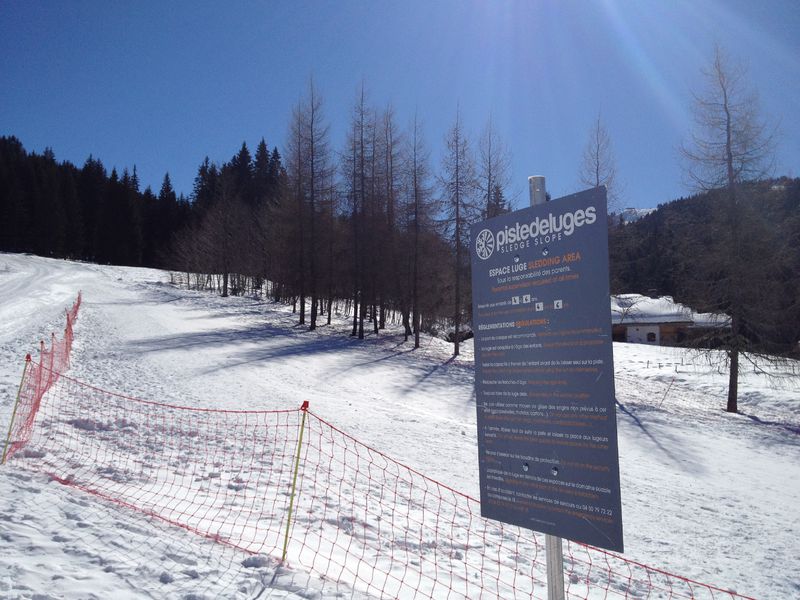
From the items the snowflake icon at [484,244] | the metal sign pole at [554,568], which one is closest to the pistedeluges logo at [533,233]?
the snowflake icon at [484,244]

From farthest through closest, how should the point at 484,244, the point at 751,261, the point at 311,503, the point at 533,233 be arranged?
the point at 751,261
the point at 311,503
the point at 484,244
the point at 533,233

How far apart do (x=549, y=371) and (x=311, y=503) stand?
4.74 metres

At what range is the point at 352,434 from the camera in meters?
10.6

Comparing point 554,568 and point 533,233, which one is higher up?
point 533,233

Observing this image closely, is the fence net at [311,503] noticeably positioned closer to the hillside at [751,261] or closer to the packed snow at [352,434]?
the packed snow at [352,434]

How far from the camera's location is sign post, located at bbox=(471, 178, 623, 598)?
2.84 metres

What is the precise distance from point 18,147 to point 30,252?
3063 cm

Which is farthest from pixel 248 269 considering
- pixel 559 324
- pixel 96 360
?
pixel 559 324

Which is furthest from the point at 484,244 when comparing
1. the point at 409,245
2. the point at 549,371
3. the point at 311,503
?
the point at 409,245

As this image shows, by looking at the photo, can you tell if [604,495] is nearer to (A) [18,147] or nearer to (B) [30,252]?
(B) [30,252]

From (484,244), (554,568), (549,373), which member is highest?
(484,244)

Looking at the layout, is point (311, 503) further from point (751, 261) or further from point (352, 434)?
point (751, 261)

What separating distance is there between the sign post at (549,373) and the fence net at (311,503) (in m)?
2.00

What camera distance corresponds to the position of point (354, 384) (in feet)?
56.0
